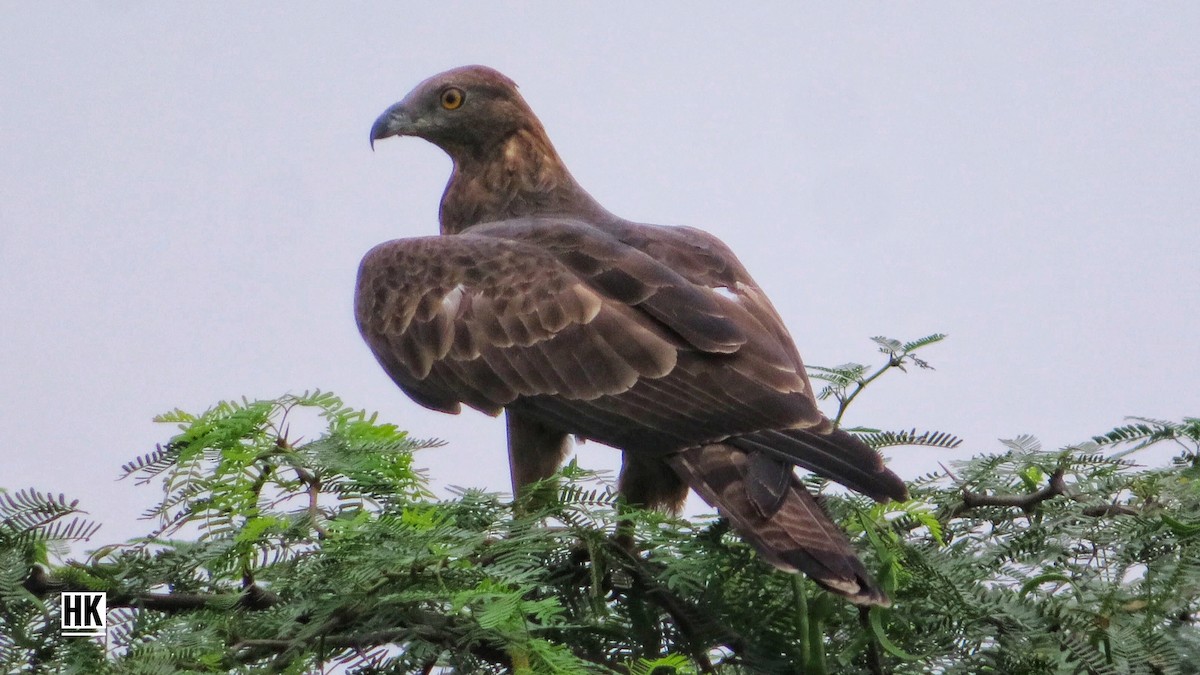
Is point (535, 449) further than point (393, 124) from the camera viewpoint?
→ No

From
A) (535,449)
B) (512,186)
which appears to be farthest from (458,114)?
(535,449)

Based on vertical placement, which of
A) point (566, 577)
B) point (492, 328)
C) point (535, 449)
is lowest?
point (566, 577)

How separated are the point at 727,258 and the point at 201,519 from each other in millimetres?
2331

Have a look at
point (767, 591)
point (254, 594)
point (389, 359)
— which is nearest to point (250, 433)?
point (254, 594)

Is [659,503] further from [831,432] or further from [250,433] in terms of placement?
[250,433]

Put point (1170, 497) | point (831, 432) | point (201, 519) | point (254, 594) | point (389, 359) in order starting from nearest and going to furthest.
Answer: point (254, 594)
point (201, 519)
point (1170, 497)
point (831, 432)
point (389, 359)

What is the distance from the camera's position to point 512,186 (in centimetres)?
571

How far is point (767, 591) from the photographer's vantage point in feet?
10.6

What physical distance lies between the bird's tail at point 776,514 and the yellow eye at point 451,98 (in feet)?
8.00

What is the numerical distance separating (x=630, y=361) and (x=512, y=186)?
5.83ft

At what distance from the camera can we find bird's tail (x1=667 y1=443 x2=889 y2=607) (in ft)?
9.94

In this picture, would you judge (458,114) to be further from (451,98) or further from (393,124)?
(393,124)

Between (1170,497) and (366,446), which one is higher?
(366,446)

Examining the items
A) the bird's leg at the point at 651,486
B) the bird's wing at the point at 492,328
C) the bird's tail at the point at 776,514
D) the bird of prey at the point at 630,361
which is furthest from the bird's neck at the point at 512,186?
the bird's tail at the point at 776,514
